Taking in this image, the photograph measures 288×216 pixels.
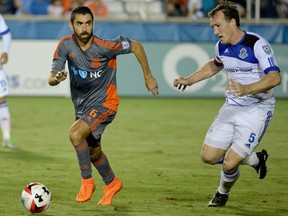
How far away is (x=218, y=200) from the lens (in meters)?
8.33

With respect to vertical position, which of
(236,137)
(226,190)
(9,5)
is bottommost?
(9,5)

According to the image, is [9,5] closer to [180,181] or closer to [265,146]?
[265,146]

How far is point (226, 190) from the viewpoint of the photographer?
8367mm

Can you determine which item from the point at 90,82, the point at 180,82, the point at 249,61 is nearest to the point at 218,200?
the point at 180,82

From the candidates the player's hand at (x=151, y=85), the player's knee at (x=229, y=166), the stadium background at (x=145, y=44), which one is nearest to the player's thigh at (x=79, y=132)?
the player's hand at (x=151, y=85)

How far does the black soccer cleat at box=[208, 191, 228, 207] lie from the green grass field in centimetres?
9

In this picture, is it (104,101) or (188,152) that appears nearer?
(104,101)

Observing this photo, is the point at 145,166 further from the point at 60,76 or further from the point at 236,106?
the point at 60,76

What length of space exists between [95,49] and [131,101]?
1157 centimetres

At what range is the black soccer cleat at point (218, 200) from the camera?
8.30m

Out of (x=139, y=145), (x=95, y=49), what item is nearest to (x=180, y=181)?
(x=95, y=49)

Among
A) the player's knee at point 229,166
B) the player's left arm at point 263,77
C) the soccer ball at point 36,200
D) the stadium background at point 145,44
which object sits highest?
the player's left arm at point 263,77

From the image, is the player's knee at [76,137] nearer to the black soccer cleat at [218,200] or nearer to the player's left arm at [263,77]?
the black soccer cleat at [218,200]

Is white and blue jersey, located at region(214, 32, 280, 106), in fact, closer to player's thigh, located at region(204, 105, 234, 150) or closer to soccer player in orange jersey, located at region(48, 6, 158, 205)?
player's thigh, located at region(204, 105, 234, 150)
